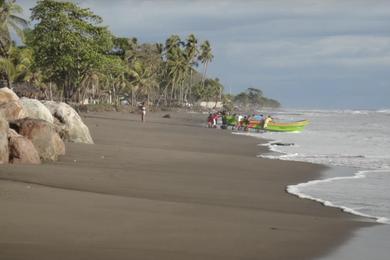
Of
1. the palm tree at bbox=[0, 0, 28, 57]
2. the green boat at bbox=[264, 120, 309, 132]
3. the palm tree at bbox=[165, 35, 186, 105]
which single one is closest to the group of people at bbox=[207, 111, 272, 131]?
the green boat at bbox=[264, 120, 309, 132]

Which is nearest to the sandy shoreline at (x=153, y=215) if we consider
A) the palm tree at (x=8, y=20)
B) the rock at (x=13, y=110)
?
the rock at (x=13, y=110)

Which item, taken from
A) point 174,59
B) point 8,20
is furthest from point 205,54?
point 8,20

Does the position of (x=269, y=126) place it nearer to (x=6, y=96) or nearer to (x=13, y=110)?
(x=6, y=96)

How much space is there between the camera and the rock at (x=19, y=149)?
12.2 metres

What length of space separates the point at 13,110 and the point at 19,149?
3.48 m

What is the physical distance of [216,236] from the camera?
710cm

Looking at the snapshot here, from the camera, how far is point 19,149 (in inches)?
483

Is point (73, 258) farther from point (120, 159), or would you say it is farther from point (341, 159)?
point (341, 159)

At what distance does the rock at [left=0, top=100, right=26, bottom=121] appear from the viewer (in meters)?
15.1

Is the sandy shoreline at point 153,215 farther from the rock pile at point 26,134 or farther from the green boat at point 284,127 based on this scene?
the green boat at point 284,127

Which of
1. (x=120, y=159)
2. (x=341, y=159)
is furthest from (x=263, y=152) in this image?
(x=120, y=159)

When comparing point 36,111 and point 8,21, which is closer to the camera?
point 36,111

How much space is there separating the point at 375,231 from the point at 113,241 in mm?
3890

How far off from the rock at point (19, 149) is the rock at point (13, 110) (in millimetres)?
2671
